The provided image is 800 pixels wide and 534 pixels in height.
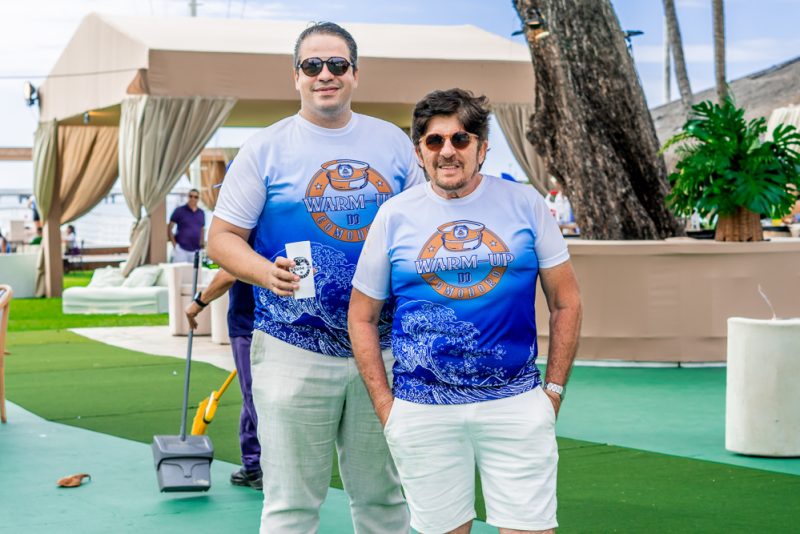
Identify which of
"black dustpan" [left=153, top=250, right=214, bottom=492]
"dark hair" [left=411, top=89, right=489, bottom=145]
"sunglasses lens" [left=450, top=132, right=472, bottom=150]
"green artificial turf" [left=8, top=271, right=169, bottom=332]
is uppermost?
"dark hair" [left=411, top=89, right=489, bottom=145]

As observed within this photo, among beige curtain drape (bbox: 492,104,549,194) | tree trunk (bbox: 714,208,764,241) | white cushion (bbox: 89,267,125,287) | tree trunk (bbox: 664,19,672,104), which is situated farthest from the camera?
tree trunk (bbox: 664,19,672,104)

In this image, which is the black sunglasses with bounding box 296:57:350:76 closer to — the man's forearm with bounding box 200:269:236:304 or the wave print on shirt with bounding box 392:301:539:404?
the wave print on shirt with bounding box 392:301:539:404

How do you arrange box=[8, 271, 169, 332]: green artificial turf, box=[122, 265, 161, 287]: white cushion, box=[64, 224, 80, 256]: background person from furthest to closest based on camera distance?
box=[64, 224, 80, 256]: background person → box=[122, 265, 161, 287]: white cushion → box=[8, 271, 169, 332]: green artificial turf

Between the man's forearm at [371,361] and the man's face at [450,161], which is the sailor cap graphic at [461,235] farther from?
the man's forearm at [371,361]

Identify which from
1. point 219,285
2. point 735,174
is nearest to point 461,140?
point 219,285

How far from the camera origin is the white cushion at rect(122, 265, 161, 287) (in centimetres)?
1969

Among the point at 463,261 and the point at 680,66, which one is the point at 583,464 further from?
the point at 680,66

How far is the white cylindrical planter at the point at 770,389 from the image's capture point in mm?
7250

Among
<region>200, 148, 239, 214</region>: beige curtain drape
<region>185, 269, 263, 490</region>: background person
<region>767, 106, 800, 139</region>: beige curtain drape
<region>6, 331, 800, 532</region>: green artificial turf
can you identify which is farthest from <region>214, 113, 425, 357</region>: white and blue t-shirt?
<region>200, 148, 239, 214</region>: beige curtain drape

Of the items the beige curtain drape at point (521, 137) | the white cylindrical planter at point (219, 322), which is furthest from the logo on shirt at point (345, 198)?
the beige curtain drape at point (521, 137)

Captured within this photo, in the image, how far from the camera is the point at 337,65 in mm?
3928

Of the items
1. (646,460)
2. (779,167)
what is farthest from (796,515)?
(779,167)

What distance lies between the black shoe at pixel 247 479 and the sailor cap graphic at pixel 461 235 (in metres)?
3.34

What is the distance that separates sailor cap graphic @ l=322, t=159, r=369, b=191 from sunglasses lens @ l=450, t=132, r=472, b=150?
1.52 feet
